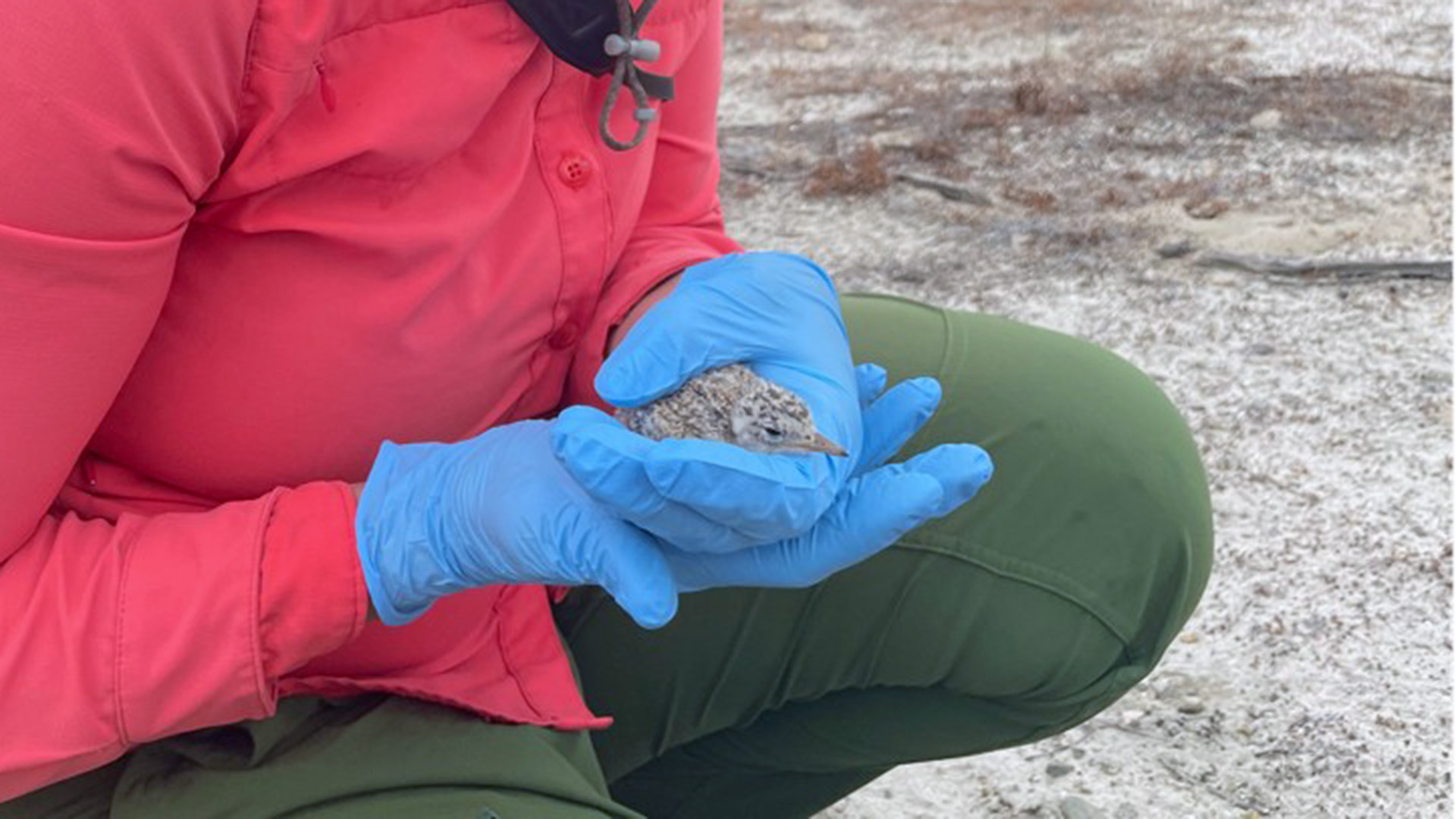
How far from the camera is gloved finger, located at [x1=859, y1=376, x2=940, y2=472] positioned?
3.85 feet

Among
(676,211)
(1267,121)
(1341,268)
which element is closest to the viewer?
(676,211)

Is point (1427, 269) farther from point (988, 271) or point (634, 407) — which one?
point (634, 407)

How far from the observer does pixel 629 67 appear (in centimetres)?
115

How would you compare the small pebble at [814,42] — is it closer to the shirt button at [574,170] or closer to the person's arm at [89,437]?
the shirt button at [574,170]

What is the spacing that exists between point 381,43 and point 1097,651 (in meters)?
0.77

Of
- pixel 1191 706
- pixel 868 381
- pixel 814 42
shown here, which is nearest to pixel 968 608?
pixel 868 381

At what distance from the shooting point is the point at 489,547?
1048 millimetres

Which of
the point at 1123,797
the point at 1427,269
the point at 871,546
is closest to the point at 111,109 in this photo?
the point at 871,546

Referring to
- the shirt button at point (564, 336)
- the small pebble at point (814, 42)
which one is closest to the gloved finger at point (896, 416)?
the shirt button at point (564, 336)

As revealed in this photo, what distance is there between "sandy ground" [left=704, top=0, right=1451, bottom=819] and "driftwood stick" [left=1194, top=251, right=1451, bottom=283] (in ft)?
0.04

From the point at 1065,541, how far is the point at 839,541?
36cm

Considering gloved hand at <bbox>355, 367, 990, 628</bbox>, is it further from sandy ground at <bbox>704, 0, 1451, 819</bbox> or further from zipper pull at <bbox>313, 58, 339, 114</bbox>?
sandy ground at <bbox>704, 0, 1451, 819</bbox>

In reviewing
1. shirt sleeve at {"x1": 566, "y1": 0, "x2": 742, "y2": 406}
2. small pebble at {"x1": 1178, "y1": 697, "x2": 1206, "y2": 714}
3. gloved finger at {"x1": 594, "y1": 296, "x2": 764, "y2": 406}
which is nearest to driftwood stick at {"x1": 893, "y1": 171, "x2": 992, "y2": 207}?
small pebble at {"x1": 1178, "y1": 697, "x2": 1206, "y2": 714}

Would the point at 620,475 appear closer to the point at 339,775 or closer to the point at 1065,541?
the point at 339,775
